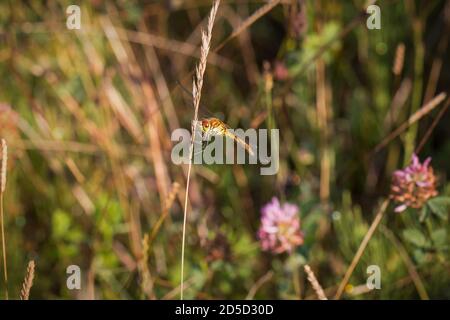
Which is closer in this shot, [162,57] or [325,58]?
[325,58]

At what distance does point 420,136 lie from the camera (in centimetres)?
165

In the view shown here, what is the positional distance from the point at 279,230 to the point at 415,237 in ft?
0.81

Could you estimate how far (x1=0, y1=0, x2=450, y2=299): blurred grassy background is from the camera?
4.58 feet

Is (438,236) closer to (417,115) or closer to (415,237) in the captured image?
(415,237)

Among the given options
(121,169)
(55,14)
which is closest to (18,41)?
(55,14)

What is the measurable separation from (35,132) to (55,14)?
1.10ft

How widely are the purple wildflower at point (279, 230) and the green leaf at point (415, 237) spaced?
0.63ft

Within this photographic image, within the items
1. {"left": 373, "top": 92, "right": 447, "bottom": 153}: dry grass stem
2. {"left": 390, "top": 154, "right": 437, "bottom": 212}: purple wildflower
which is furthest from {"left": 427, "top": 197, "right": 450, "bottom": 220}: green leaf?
{"left": 373, "top": 92, "right": 447, "bottom": 153}: dry grass stem

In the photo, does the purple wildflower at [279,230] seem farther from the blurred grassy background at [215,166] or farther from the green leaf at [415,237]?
the green leaf at [415,237]

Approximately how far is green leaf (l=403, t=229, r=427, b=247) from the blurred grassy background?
0.03m

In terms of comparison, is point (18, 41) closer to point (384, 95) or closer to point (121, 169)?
point (121, 169)

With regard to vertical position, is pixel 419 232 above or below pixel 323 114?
below

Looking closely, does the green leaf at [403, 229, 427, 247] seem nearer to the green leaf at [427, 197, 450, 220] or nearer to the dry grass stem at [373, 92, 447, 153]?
the green leaf at [427, 197, 450, 220]

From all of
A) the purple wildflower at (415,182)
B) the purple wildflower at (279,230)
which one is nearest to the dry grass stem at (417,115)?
the purple wildflower at (415,182)
